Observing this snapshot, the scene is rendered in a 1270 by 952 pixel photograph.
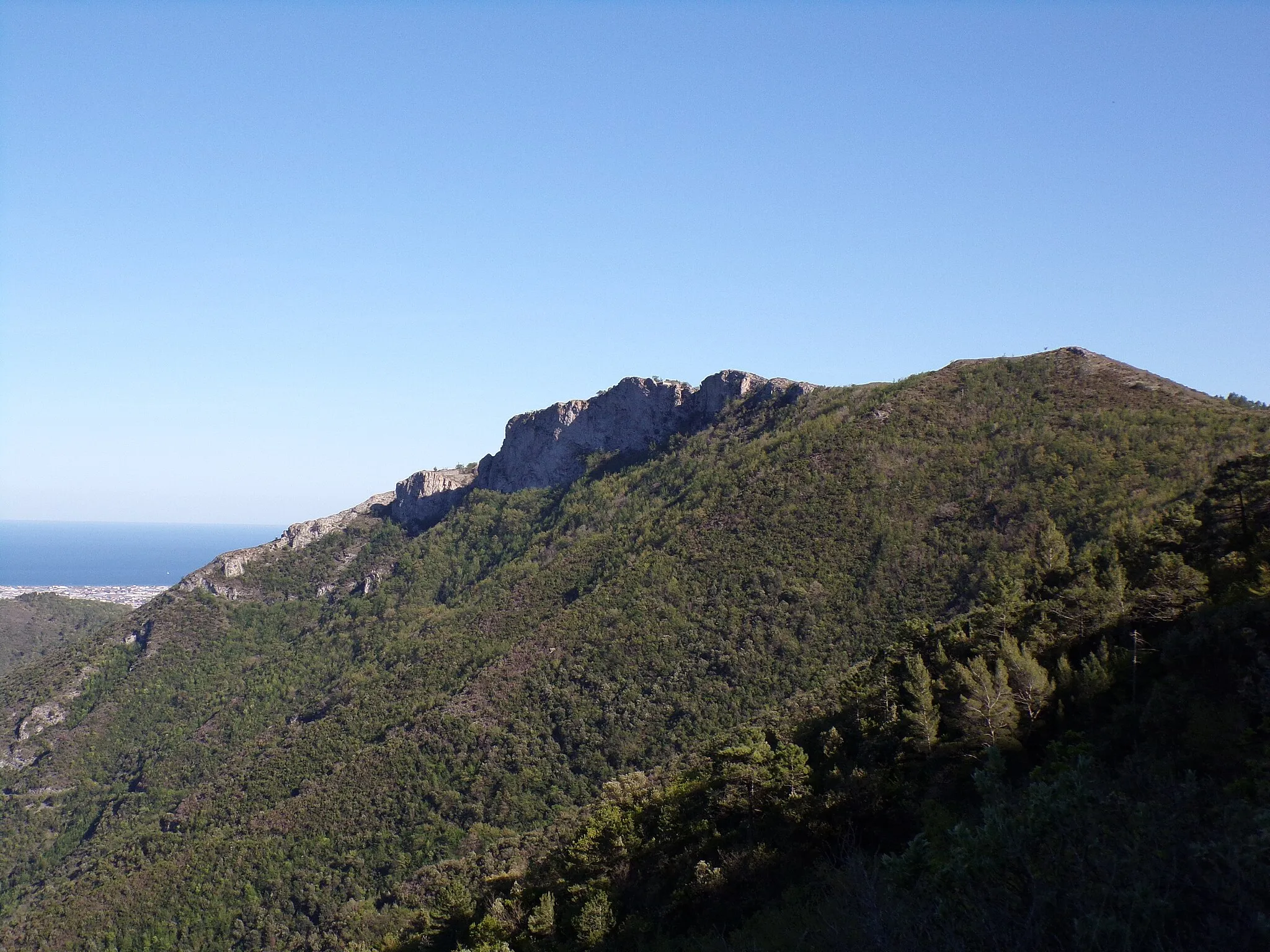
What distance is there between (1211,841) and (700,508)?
277 ft

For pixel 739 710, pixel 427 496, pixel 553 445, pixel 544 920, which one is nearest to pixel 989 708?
pixel 544 920

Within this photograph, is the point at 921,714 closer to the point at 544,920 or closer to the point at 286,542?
the point at 544,920

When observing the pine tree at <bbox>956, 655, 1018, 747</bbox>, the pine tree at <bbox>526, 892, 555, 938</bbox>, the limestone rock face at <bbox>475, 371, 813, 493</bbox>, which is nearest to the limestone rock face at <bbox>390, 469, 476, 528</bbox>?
the limestone rock face at <bbox>475, 371, 813, 493</bbox>

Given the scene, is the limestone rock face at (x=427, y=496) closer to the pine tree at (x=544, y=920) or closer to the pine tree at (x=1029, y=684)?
the pine tree at (x=544, y=920)

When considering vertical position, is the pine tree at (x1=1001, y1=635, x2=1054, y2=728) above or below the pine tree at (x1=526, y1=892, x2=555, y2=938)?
above

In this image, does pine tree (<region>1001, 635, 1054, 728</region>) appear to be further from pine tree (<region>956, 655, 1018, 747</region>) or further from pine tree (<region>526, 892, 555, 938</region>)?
pine tree (<region>526, 892, 555, 938</region>)

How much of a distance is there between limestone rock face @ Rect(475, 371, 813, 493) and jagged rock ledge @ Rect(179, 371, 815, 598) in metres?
0.16

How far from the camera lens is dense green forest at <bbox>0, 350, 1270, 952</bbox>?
1845 centimetres

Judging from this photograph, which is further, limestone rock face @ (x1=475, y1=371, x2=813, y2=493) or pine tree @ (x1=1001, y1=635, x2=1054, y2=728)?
limestone rock face @ (x1=475, y1=371, x2=813, y2=493)

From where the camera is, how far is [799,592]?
7400 centimetres

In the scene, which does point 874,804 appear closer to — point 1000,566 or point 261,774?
point 1000,566

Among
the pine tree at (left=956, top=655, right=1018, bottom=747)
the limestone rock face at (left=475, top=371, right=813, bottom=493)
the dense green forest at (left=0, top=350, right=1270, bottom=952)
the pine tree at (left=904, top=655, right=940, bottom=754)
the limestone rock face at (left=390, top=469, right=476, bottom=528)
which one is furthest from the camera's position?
the limestone rock face at (left=390, top=469, right=476, bottom=528)

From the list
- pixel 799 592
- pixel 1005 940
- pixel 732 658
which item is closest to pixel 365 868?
pixel 732 658

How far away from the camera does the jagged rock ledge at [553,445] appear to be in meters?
135
